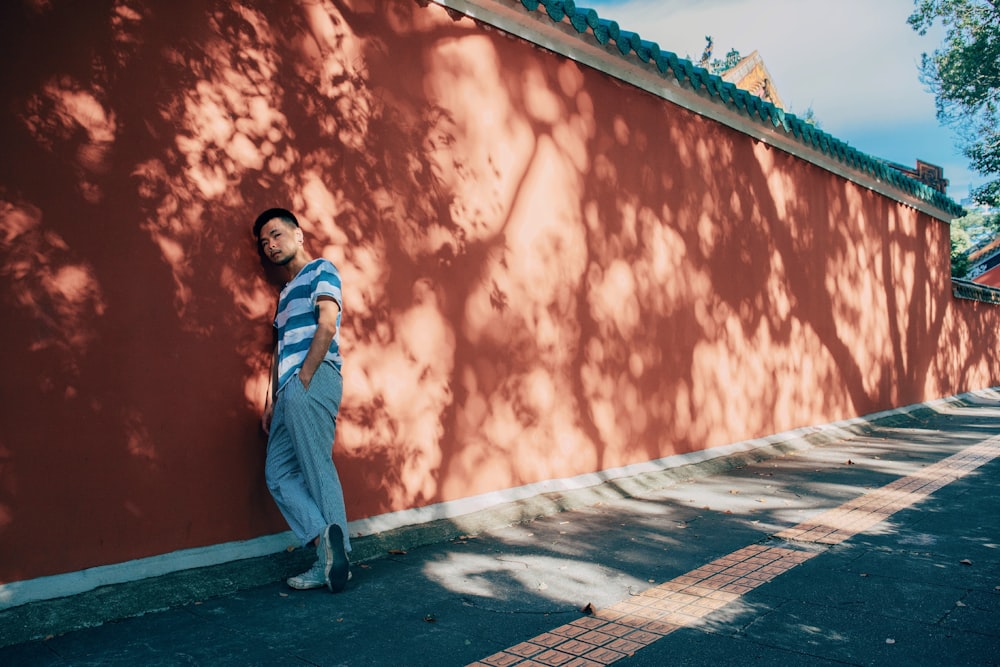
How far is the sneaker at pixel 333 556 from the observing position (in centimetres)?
370

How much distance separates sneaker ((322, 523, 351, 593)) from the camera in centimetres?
370

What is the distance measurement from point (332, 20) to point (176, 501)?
2.75m

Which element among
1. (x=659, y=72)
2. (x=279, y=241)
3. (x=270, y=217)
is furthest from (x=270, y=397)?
(x=659, y=72)

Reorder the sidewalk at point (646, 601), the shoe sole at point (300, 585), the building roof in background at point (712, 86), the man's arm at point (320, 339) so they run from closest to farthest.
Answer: the sidewalk at point (646, 601), the man's arm at point (320, 339), the shoe sole at point (300, 585), the building roof in background at point (712, 86)

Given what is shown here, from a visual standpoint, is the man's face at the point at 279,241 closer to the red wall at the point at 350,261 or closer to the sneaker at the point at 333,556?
the red wall at the point at 350,261

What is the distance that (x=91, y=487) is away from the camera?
11.0 feet

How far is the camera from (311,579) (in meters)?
3.80

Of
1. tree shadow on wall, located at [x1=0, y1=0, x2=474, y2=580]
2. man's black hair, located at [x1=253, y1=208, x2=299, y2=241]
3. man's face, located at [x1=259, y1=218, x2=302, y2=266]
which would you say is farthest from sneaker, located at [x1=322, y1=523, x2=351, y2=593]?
man's black hair, located at [x1=253, y1=208, x2=299, y2=241]

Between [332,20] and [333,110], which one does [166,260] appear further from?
[332,20]

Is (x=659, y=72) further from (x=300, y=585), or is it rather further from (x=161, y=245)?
(x=300, y=585)

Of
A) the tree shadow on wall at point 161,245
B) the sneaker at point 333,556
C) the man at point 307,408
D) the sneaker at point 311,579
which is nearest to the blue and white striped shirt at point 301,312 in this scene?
the man at point 307,408

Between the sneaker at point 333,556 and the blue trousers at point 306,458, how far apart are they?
0.12 feet

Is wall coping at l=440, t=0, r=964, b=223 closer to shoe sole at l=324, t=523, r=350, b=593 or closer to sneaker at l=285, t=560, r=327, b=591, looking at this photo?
shoe sole at l=324, t=523, r=350, b=593

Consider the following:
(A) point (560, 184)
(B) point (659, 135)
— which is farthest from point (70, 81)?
(B) point (659, 135)
